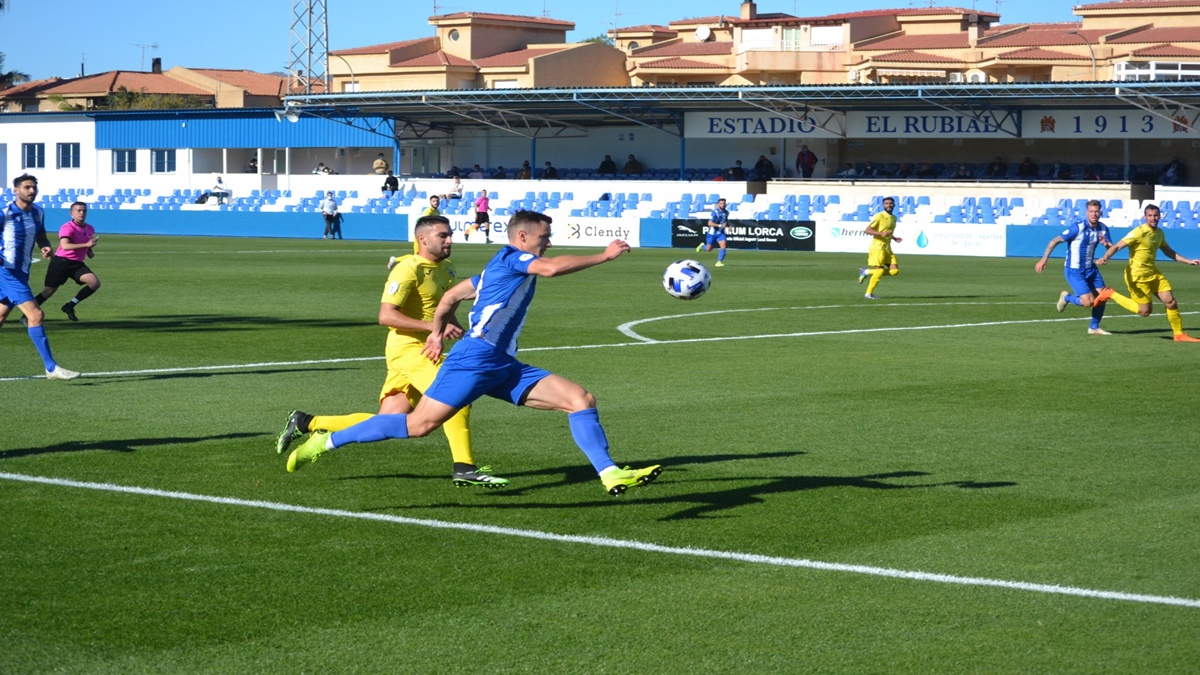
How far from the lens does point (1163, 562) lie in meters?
7.54

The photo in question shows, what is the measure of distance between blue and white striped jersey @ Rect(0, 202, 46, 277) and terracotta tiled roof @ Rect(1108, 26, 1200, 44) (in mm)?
63632

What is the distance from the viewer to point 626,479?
845 cm

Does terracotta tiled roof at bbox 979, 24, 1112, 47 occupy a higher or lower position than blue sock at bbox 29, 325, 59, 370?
higher

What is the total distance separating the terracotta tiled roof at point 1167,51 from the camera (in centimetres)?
6719

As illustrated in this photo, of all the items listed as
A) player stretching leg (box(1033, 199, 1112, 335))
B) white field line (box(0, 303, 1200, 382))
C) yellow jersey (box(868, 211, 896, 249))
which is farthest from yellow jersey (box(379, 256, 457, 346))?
yellow jersey (box(868, 211, 896, 249))

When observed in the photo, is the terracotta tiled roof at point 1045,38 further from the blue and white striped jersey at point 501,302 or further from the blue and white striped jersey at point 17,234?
the blue and white striped jersey at point 501,302

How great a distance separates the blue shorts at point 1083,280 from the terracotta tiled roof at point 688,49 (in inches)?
2430

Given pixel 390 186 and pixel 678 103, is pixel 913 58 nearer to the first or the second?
pixel 678 103

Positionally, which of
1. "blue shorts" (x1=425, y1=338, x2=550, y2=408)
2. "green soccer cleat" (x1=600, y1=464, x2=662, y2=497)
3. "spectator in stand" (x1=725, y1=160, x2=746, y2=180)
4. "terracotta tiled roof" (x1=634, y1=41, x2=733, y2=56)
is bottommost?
"green soccer cleat" (x1=600, y1=464, x2=662, y2=497)

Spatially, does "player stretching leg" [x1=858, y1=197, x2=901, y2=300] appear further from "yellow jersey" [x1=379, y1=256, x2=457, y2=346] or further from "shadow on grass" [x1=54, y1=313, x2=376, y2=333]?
"yellow jersey" [x1=379, y1=256, x2=457, y2=346]

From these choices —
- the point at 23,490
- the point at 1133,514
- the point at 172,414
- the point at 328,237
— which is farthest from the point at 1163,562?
the point at 328,237

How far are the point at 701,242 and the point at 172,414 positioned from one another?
121 ft

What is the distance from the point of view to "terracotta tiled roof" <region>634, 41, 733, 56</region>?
267 ft

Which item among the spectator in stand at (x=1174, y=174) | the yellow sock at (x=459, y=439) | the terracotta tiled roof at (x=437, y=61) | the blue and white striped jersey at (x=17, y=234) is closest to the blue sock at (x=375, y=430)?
the yellow sock at (x=459, y=439)
